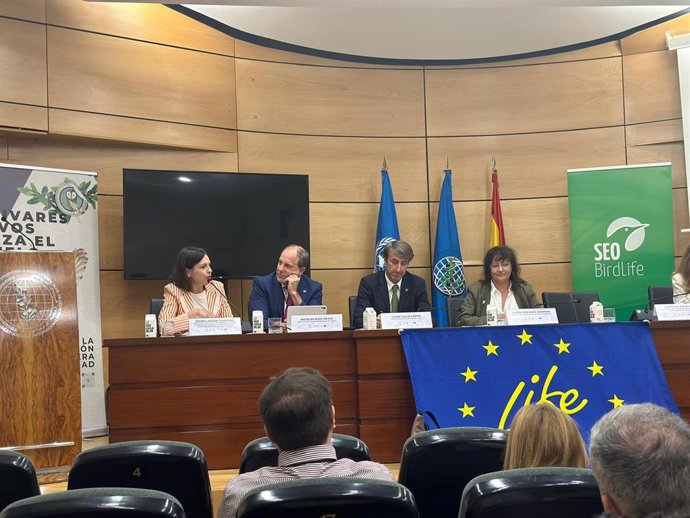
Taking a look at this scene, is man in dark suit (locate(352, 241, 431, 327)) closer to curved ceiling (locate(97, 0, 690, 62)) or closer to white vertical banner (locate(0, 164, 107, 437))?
white vertical banner (locate(0, 164, 107, 437))

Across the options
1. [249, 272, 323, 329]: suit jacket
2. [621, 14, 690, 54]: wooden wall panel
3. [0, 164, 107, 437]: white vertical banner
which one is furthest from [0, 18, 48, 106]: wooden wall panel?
[621, 14, 690, 54]: wooden wall panel

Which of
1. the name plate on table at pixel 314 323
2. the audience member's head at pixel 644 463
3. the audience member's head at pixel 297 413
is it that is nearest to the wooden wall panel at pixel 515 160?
the name plate on table at pixel 314 323

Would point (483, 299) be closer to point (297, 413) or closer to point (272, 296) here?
point (272, 296)

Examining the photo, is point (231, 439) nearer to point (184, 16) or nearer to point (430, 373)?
point (430, 373)

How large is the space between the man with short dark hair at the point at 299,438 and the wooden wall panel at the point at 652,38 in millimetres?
6284

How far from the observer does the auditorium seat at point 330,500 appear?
1.39 meters

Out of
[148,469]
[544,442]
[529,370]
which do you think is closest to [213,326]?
[529,370]

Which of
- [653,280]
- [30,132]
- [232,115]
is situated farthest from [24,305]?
[653,280]

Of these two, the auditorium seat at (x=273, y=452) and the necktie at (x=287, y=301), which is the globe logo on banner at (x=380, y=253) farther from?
the auditorium seat at (x=273, y=452)

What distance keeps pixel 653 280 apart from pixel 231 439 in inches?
159

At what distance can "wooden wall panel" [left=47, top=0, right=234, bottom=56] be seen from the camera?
6.06m

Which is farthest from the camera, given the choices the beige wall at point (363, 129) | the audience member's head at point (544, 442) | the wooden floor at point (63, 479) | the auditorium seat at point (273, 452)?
the beige wall at point (363, 129)

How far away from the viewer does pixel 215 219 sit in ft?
20.7

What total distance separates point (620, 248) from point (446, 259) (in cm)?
148
